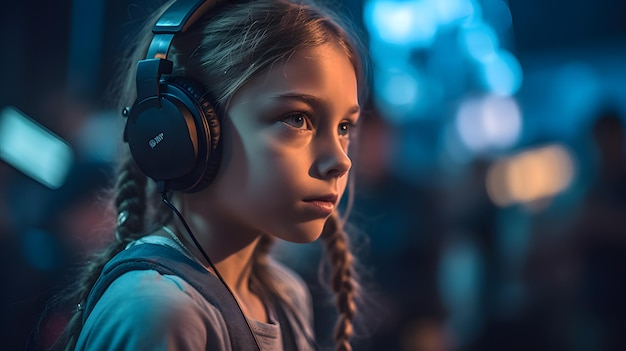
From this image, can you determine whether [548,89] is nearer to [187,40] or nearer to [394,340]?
[394,340]

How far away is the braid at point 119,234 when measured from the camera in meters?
0.68

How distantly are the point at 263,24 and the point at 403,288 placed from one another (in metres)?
1.55

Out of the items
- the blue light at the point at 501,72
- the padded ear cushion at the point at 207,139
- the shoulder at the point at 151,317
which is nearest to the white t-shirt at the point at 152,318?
the shoulder at the point at 151,317

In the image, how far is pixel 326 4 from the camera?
0.88 m

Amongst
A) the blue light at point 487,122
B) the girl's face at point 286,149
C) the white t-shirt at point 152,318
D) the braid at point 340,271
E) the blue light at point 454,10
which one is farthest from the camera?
the blue light at point 487,122

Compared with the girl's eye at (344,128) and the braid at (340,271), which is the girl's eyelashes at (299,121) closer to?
the girl's eye at (344,128)

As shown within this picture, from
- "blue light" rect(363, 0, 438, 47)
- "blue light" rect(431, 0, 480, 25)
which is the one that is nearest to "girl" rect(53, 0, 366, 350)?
"blue light" rect(363, 0, 438, 47)

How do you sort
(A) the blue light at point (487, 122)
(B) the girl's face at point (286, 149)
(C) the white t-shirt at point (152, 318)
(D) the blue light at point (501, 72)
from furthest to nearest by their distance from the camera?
(A) the blue light at point (487, 122) < (D) the blue light at point (501, 72) < (B) the girl's face at point (286, 149) < (C) the white t-shirt at point (152, 318)

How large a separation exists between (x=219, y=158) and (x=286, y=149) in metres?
0.07

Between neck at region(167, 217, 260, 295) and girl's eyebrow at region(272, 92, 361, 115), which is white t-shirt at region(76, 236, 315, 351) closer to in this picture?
neck at region(167, 217, 260, 295)

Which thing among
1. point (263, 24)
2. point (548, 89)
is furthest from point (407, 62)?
point (263, 24)

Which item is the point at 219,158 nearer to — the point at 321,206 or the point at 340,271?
the point at 321,206

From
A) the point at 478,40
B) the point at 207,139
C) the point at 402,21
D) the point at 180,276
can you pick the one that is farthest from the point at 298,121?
the point at 478,40

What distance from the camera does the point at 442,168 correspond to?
3.03m
